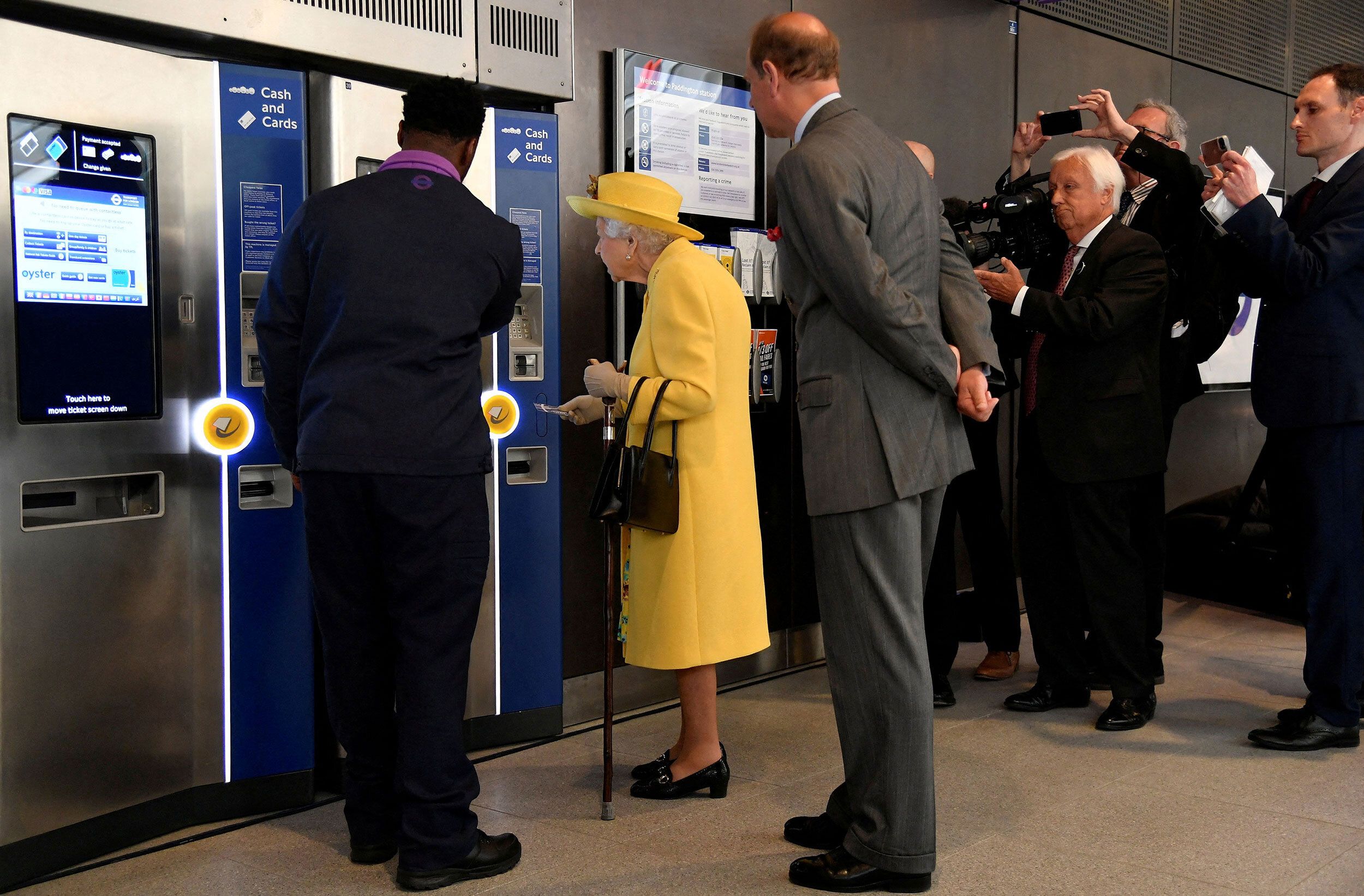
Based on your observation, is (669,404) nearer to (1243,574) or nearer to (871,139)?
(871,139)

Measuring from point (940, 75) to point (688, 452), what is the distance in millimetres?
2759

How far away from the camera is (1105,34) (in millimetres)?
5688

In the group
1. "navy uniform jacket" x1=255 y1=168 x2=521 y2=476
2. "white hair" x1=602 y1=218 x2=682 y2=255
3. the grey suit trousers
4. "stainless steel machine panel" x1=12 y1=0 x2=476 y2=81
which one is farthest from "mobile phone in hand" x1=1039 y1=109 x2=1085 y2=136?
"navy uniform jacket" x1=255 y1=168 x2=521 y2=476

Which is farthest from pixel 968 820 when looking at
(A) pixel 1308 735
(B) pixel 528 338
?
(B) pixel 528 338

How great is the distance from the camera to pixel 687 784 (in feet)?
9.62

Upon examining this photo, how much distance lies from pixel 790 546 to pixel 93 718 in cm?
248

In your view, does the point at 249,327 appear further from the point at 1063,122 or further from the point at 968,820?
the point at 1063,122

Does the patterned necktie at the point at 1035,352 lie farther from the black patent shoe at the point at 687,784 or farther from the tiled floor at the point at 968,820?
the black patent shoe at the point at 687,784

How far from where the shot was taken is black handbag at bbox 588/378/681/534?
270cm

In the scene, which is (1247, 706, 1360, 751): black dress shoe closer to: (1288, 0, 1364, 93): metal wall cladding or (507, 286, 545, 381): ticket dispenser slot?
(507, 286, 545, 381): ticket dispenser slot

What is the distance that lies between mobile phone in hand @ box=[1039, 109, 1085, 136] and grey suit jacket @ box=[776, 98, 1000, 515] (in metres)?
1.91

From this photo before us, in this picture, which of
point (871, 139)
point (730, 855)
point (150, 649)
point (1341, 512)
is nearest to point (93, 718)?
point (150, 649)

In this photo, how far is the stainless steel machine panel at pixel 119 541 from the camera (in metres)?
2.38

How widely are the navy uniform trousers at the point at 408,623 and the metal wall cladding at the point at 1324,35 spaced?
21.4ft
